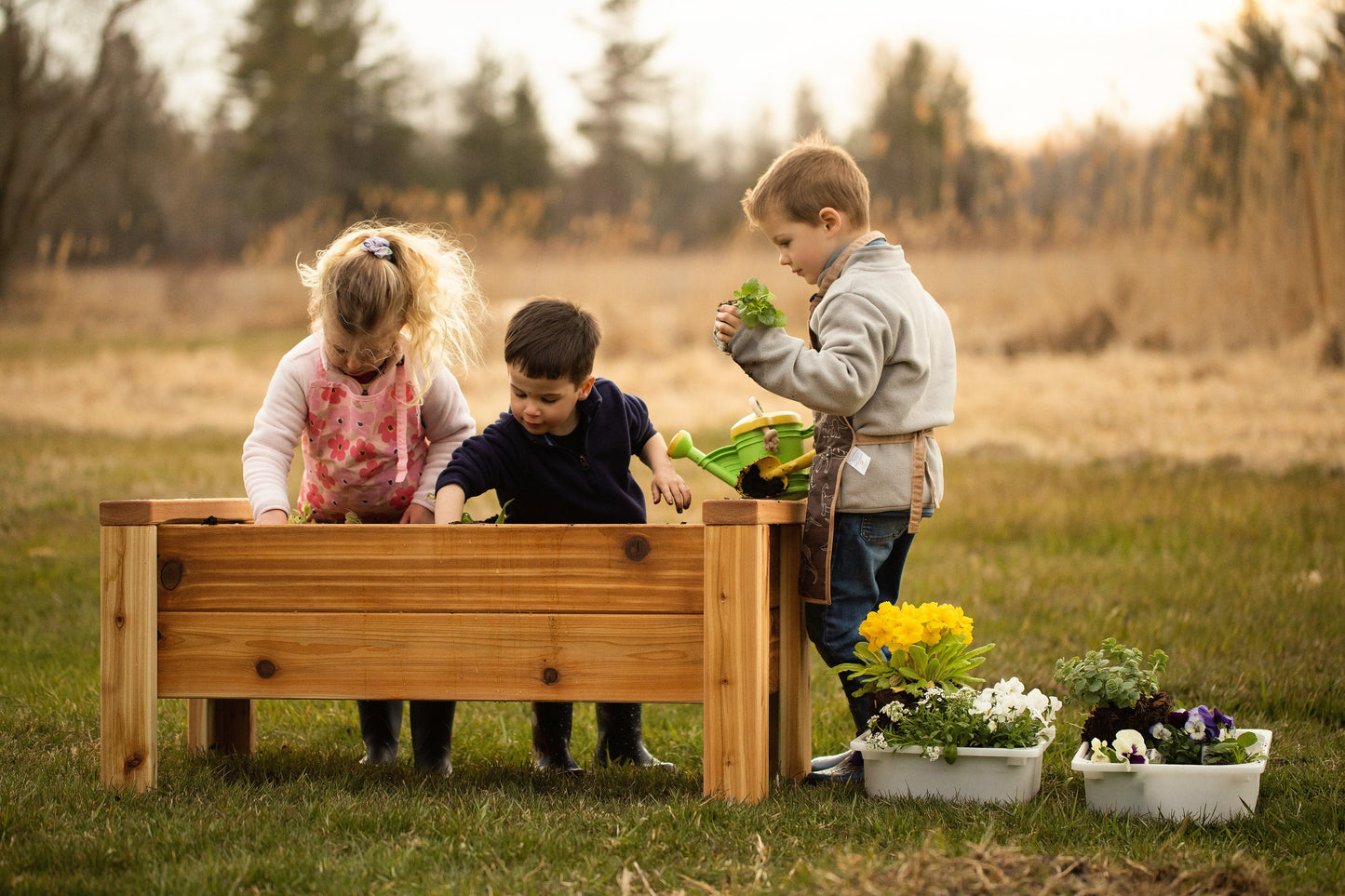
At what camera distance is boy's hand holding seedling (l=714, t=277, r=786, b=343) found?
279 cm

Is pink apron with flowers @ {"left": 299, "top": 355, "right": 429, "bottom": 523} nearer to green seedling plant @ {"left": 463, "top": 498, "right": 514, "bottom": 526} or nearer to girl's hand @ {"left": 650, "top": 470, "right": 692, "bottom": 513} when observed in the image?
green seedling plant @ {"left": 463, "top": 498, "right": 514, "bottom": 526}

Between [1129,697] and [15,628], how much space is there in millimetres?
4182

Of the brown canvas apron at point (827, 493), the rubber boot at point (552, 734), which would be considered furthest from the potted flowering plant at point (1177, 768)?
the rubber boot at point (552, 734)

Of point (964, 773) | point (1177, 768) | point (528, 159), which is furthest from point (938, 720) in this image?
point (528, 159)

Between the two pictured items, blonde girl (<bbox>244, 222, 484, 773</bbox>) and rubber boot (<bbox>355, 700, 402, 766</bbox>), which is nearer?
blonde girl (<bbox>244, 222, 484, 773</bbox>)

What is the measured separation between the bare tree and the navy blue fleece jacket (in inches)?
650

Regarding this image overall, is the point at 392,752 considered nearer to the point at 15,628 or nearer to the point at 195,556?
the point at 195,556

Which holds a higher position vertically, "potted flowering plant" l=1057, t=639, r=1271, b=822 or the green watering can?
the green watering can

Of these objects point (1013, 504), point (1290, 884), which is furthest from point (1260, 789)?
point (1013, 504)

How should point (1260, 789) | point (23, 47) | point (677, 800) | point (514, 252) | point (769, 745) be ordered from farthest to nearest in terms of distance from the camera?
point (23, 47) → point (514, 252) → point (769, 745) → point (1260, 789) → point (677, 800)

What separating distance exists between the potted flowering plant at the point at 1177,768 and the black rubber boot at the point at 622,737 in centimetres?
121

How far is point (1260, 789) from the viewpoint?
2816 mm

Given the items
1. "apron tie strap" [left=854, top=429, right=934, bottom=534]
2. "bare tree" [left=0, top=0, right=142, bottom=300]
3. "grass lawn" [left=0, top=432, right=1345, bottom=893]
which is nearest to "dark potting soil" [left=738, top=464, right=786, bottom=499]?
"apron tie strap" [left=854, top=429, right=934, bottom=534]

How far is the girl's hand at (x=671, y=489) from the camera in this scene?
2.94 m
